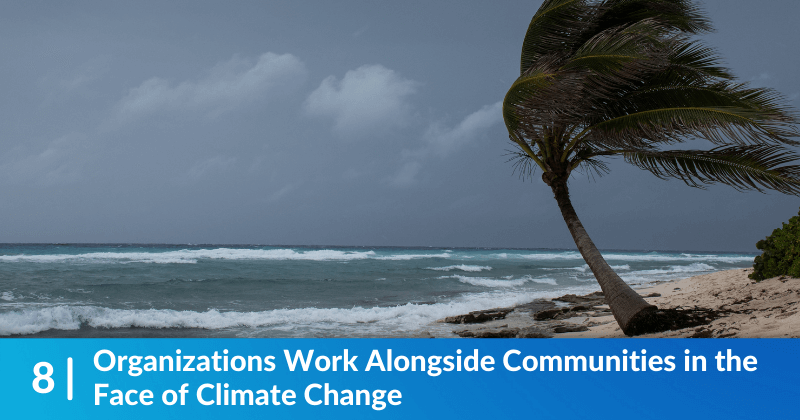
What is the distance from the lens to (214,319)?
9.48 metres

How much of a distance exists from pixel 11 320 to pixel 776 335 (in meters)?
12.2

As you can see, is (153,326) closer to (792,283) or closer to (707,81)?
(707,81)

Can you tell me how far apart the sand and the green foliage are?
0.52ft

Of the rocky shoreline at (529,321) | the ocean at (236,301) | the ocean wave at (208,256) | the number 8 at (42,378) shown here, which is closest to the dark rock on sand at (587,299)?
the rocky shoreline at (529,321)

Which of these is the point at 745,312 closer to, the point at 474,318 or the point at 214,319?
the point at 474,318

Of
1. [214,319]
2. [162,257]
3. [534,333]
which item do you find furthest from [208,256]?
[534,333]

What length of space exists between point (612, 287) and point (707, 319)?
3.97 ft

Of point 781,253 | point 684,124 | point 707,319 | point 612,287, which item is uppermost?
point 684,124

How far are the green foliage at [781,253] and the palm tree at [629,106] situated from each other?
2.08 meters

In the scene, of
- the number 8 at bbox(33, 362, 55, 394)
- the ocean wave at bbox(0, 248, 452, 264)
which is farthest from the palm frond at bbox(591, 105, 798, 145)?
the ocean wave at bbox(0, 248, 452, 264)

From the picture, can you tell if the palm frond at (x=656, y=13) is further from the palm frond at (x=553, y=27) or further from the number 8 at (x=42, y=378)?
the number 8 at (x=42, y=378)

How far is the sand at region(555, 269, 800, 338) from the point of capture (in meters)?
4.90

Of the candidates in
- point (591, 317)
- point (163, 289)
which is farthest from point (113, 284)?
point (591, 317)

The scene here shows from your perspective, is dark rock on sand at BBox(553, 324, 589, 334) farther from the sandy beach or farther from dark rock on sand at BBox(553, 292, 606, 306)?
dark rock on sand at BBox(553, 292, 606, 306)
